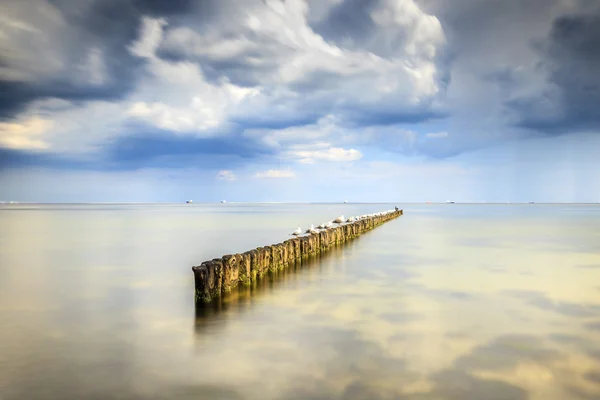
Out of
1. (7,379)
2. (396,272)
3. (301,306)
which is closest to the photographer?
(7,379)

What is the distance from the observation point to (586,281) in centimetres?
1074

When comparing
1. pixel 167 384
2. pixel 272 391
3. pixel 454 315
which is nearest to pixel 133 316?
pixel 167 384

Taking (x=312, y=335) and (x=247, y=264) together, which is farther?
(x=247, y=264)

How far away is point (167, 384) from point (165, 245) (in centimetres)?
1644

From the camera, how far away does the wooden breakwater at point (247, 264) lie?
26.7 ft

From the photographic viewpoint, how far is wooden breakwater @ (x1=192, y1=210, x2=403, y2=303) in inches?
321

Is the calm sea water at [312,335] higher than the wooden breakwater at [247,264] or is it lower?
lower

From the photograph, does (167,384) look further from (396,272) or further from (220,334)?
(396,272)

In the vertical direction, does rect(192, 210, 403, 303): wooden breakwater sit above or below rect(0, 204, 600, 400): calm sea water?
above

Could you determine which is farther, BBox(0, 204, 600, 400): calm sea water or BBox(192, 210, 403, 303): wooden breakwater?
BBox(192, 210, 403, 303): wooden breakwater

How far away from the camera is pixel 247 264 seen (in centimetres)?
968

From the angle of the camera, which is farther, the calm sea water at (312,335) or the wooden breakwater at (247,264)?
the wooden breakwater at (247,264)

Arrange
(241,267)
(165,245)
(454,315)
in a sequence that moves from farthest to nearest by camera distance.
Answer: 1. (165,245)
2. (241,267)
3. (454,315)

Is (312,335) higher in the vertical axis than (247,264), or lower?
A: lower
